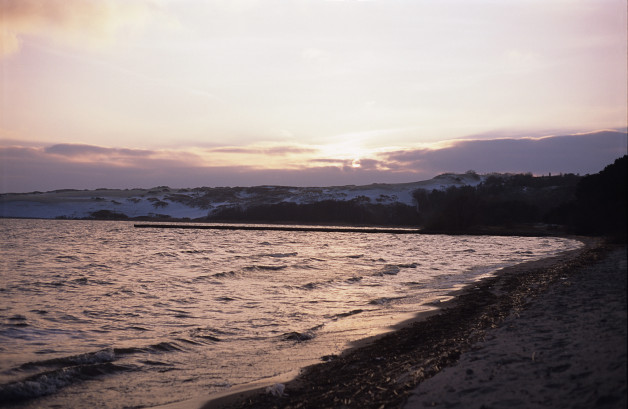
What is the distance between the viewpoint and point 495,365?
21.8 feet

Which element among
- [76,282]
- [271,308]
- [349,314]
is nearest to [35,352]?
[271,308]

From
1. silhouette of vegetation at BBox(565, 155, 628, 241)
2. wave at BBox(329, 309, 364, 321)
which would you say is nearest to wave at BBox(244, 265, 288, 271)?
wave at BBox(329, 309, 364, 321)

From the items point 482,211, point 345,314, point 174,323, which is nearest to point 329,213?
point 482,211

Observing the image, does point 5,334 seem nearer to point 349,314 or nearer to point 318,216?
point 349,314

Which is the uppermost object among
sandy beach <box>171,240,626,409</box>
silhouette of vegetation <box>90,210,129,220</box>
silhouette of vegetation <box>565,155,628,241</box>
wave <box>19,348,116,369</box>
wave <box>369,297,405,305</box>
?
silhouette of vegetation <box>565,155,628,241</box>

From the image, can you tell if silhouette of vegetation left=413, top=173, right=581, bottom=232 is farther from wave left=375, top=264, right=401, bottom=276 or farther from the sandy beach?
the sandy beach

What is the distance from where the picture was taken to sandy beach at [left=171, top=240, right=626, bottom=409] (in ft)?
16.8

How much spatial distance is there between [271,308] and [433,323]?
5.77 metres

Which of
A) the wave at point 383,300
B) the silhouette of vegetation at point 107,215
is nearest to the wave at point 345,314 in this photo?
the wave at point 383,300

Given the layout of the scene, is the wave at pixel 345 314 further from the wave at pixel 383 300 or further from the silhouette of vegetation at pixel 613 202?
the silhouette of vegetation at pixel 613 202

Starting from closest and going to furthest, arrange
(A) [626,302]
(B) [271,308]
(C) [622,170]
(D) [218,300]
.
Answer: (A) [626,302] → (C) [622,170] → (B) [271,308] → (D) [218,300]

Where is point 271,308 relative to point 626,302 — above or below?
below

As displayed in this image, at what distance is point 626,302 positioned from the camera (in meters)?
5.19

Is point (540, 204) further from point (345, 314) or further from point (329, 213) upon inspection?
point (345, 314)
